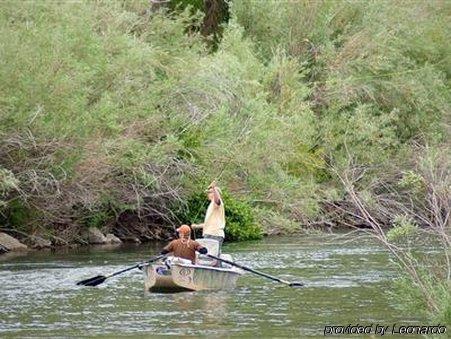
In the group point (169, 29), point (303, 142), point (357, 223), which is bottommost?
point (357, 223)

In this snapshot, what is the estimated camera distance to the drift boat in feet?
78.5

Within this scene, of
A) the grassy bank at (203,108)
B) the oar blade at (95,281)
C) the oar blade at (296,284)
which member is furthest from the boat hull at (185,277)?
the grassy bank at (203,108)

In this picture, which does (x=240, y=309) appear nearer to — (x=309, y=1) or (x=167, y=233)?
(x=167, y=233)

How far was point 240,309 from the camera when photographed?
860 inches

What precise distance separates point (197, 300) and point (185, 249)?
148 cm

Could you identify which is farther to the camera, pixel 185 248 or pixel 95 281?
pixel 95 281

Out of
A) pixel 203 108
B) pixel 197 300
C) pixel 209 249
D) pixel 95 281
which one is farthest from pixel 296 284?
pixel 203 108

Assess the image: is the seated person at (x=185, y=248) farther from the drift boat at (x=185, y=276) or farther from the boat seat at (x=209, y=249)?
the boat seat at (x=209, y=249)

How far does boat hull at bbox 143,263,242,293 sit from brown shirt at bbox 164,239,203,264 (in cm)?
37

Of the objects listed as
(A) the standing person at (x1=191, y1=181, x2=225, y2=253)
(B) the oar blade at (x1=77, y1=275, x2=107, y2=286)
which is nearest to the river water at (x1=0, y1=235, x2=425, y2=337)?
(B) the oar blade at (x1=77, y1=275, x2=107, y2=286)

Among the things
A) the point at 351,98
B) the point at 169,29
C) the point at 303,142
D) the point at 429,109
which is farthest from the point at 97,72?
the point at 429,109

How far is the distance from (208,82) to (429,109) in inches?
538

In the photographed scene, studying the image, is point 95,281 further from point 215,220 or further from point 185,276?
point 215,220

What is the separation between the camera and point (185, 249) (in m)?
24.4
